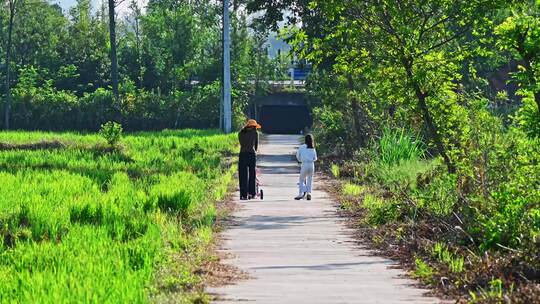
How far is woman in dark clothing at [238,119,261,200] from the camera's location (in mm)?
23953

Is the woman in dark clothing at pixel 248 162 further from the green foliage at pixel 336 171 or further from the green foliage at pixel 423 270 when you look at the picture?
the green foliage at pixel 423 270

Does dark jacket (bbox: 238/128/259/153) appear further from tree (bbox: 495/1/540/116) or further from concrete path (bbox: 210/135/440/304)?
tree (bbox: 495/1/540/116)

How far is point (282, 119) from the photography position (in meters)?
89.1

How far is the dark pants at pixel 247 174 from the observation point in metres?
23.9

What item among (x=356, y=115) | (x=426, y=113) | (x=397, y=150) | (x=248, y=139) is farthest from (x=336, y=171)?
(x=426, y=113)

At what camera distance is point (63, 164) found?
30938mm

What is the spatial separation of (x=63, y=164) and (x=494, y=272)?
20.8 meters

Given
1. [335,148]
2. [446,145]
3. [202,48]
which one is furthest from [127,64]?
[446,145]

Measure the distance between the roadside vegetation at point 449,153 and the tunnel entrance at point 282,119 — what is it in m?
56.8

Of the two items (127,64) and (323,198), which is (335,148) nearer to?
(323,198)

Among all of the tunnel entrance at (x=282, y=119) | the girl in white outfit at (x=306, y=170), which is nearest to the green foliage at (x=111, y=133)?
the girl in white outfit at (x=306, y=170)

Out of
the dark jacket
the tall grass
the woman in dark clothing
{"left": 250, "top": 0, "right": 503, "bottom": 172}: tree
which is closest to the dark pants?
the woman in dark clothing

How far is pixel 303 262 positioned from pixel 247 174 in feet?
35.2

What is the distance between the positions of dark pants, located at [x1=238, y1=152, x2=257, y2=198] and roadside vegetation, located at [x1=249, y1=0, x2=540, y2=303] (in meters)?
1.90
